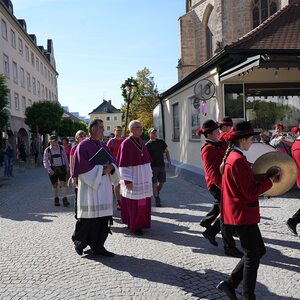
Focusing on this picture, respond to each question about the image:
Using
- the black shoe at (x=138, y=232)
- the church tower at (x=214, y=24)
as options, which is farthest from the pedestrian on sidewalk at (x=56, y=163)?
the church tower at (x=214, y=24)

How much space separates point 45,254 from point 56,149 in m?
4.80

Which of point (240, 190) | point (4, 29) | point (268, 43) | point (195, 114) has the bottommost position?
point (240, 190)

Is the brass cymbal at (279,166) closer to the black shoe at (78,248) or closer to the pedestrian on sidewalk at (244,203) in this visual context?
the pedestrian on sidewalk at (244,203)

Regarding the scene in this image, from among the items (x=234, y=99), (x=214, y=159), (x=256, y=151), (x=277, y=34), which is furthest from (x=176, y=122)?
(x=256, y=151)

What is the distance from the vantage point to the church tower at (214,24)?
23812 millimetres

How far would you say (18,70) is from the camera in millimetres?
40156

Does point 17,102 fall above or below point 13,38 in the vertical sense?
below

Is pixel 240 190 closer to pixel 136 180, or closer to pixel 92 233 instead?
pixel 92 233

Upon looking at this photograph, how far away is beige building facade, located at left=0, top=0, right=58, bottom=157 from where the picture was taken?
35.4 m

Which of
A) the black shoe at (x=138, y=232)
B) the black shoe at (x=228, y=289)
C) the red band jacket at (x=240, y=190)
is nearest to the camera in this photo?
the red band jacket at (x=240, y=190)

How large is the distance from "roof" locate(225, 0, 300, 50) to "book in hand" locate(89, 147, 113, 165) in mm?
6511

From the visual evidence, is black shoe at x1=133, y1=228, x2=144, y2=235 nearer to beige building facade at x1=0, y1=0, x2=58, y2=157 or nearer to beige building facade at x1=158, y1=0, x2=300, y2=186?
beige building facade at x1=158, y1=0, x2=300, y2=186

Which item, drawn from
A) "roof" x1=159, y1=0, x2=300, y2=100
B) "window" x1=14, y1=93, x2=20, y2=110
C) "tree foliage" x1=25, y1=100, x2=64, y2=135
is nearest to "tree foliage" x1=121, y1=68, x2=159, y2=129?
"tree foliage" x1=25, y1=100, x2=64, y2=135

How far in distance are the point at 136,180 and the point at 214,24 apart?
2170cm
